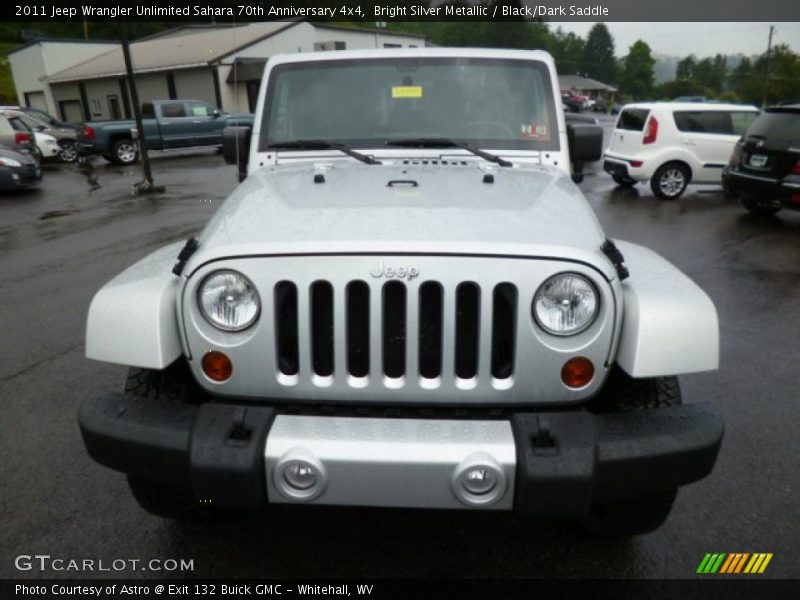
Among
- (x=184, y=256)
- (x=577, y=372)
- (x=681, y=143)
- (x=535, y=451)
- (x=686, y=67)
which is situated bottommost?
(x=686, y=67)

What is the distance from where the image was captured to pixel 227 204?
2.88 meters

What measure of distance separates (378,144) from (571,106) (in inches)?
2209

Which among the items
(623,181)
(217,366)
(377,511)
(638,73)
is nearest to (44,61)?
(623,181)

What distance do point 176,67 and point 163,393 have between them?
33.8 m

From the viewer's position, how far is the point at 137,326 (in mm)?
2135

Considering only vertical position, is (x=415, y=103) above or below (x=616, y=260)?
above

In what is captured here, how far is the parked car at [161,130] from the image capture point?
747 inches

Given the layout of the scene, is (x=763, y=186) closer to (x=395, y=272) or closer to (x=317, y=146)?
(x=317, y=146)

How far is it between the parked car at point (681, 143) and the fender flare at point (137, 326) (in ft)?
36.4

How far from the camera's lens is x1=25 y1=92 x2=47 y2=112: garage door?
42.2m

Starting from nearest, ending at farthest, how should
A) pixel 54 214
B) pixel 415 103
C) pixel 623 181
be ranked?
pixel 415 103, pixel 54 214, pixel 623 181

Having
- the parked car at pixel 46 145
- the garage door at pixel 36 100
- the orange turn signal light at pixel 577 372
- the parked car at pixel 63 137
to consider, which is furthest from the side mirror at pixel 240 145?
the garage door at pixel 36 100

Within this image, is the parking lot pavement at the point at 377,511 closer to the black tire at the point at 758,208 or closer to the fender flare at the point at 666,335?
the fender flare at the point at 666,335

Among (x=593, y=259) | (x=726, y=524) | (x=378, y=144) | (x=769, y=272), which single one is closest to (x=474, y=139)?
(x=378, y=144)
